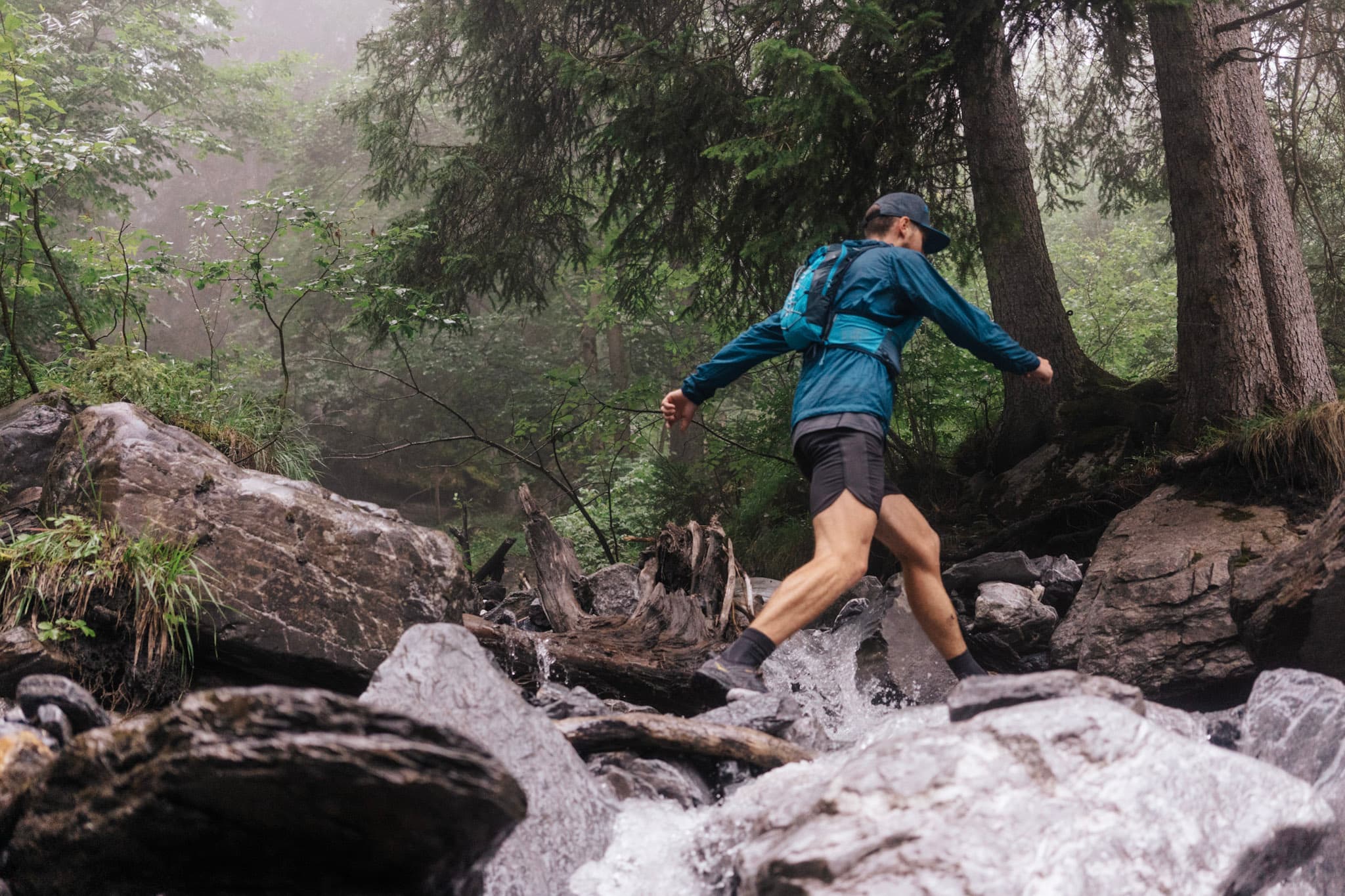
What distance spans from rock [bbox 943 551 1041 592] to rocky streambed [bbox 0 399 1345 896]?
40 cm

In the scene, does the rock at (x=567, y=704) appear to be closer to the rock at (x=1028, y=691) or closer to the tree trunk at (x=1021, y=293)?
the rock at (x=1028, y=691)

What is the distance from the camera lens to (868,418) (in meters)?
3.82

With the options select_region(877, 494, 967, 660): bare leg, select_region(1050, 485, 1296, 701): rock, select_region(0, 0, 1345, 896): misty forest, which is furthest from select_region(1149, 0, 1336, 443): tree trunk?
select_region(877, 494, 967, 660): bare leg

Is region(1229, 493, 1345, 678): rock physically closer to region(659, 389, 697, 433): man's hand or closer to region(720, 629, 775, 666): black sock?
region(720, 629, 775, 666): black sock

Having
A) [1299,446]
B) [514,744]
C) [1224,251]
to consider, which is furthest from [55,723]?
[1224,251]

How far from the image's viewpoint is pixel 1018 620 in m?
5.39

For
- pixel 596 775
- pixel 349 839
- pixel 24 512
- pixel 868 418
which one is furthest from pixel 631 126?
pixel 349 839

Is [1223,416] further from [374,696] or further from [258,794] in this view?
[258,794]

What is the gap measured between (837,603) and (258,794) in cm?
541

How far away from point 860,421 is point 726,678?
1.21 metres

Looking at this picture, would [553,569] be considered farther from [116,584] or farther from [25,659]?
[25,659]

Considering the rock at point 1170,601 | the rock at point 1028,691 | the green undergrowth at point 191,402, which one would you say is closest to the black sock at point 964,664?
the rock at point 1170,601

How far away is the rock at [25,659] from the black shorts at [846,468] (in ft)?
10.7

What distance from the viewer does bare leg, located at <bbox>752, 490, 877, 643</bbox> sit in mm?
3602
